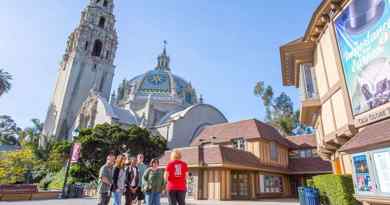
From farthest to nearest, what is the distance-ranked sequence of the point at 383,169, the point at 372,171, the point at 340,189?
1. the point at 340,189
2. the point at 372,171
3. the point at 383,169

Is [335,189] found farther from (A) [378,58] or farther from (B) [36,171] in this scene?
(B) [36,171]

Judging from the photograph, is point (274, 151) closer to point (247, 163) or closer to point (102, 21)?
point (247, 163)

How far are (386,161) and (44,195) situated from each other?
17118mm

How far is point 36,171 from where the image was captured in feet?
100

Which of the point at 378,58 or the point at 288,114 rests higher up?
the point at 288,114

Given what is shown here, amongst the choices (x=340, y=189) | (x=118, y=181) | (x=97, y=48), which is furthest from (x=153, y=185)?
(x=97, y=48)

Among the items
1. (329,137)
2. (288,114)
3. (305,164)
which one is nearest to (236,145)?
(305,164)

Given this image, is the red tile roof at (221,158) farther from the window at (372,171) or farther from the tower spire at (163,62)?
the tower spire at (163,62)

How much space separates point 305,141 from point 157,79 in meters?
32.7

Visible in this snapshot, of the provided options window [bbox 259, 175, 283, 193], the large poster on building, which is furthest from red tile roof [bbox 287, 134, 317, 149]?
the large poster on building

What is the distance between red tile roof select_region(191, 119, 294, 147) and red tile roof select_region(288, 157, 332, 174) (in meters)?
1.78

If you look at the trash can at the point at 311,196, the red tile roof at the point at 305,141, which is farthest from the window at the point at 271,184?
the trash can at the point at 311,196

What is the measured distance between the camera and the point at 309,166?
21156mm

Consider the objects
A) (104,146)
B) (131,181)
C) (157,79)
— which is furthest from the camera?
(157,79)
